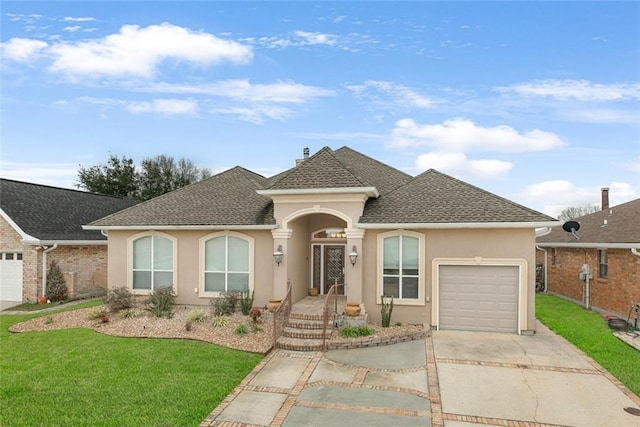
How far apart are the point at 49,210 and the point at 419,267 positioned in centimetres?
1823

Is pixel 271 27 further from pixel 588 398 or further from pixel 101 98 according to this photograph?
pixel 588 398

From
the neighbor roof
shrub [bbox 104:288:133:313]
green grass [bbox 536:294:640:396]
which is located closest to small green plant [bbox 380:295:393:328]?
the neighbor roof

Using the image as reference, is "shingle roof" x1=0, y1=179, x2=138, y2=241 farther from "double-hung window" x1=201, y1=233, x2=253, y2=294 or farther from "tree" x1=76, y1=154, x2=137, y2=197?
"tree" x1=76, y1=154, x2=137, y2=197

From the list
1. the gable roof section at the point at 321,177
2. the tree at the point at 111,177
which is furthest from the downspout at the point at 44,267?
the tree at the point at 111,177

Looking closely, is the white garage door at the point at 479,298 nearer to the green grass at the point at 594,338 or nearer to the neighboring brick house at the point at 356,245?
the neighboring brick house at the point at 356,245

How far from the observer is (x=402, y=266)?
12.0 m

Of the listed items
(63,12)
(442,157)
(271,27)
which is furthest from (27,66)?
(442,157)

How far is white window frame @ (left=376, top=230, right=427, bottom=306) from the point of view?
11.8m

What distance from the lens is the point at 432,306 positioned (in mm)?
11711

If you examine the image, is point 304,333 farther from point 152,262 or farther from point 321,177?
point 152,262

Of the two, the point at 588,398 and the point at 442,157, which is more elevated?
the point at 442,157

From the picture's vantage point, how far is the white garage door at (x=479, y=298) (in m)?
11.3

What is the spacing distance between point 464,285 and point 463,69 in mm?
8902

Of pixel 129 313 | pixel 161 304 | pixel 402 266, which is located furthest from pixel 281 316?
pixel 129 313
